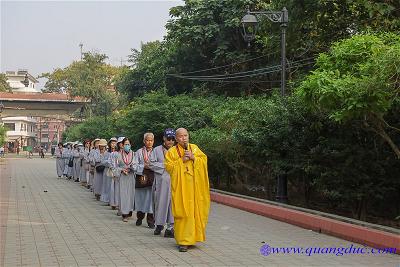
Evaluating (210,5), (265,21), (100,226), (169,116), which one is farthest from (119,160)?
(210,5)

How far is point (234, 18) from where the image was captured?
22.0 meters

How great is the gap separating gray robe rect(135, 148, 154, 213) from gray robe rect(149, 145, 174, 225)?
0.80 meters

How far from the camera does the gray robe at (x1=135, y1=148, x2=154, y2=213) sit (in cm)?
986

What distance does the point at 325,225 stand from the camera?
898 centimetres

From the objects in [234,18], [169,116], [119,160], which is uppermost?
[234,18]

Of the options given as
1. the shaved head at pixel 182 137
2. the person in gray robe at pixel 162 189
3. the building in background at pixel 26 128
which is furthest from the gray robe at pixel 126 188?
the building in background at pixel 26 128

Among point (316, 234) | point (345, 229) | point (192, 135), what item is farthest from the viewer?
point (192, 135)

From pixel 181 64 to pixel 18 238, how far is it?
19138mm

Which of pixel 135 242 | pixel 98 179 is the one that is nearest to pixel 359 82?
pixel 135 242

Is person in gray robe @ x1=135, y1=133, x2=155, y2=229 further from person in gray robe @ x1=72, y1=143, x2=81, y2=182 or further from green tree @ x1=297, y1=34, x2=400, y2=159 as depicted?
person in gray robe @ x1=72, y1=143, x2=81, y2=182

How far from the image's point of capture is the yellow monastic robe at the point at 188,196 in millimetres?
7555

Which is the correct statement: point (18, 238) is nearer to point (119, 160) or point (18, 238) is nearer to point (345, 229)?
point (119, 160)

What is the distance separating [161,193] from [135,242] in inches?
36.4

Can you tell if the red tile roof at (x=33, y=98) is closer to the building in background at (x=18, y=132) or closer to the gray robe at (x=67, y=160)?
the gray robe at (x=67, y=160)
